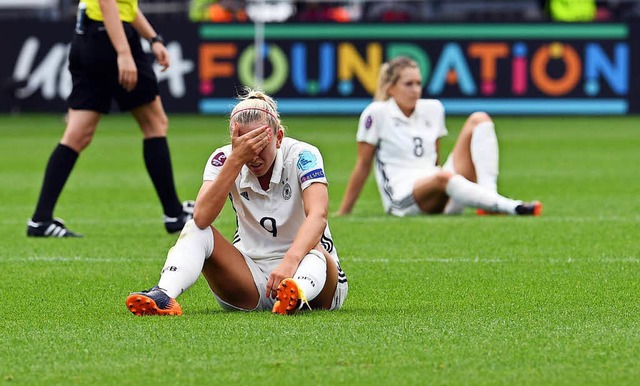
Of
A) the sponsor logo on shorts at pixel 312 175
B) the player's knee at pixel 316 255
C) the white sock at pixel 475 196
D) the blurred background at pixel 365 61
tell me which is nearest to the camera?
the player's knee at pixel 316 255

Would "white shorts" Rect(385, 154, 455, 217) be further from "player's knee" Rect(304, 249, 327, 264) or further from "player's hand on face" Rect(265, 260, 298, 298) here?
"player's hand on face" Rect(265, 260, 298, 298)

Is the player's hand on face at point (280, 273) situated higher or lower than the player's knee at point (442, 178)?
higher

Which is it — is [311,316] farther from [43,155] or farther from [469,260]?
[43,155]

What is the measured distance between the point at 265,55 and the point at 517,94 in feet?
13.5

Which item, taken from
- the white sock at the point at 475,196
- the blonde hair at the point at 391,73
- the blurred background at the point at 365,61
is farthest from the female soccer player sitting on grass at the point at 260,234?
the blurred background at the point at 365,61

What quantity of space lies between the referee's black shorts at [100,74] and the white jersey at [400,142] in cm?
184

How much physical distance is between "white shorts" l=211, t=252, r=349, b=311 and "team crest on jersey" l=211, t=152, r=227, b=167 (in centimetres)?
40

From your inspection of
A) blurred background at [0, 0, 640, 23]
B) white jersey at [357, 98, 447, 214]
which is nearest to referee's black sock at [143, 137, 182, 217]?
white jersey at [357, 98, 447, 214]

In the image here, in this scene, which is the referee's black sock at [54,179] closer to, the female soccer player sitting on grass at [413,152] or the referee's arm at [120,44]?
the referee's arm at [120,44]

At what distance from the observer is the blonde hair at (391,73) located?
10281mm

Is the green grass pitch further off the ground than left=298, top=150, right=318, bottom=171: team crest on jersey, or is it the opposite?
left=298, top=150, right=318, bottom=171: team crest on jersey

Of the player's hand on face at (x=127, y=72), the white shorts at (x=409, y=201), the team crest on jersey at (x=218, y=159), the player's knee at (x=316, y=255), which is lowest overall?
the white shorts at (x=409, y=201)

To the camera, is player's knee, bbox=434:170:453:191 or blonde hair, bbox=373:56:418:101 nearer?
player's knee, bbox=434:170:453:191

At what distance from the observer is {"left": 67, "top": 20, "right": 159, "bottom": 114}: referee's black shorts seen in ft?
30.0
